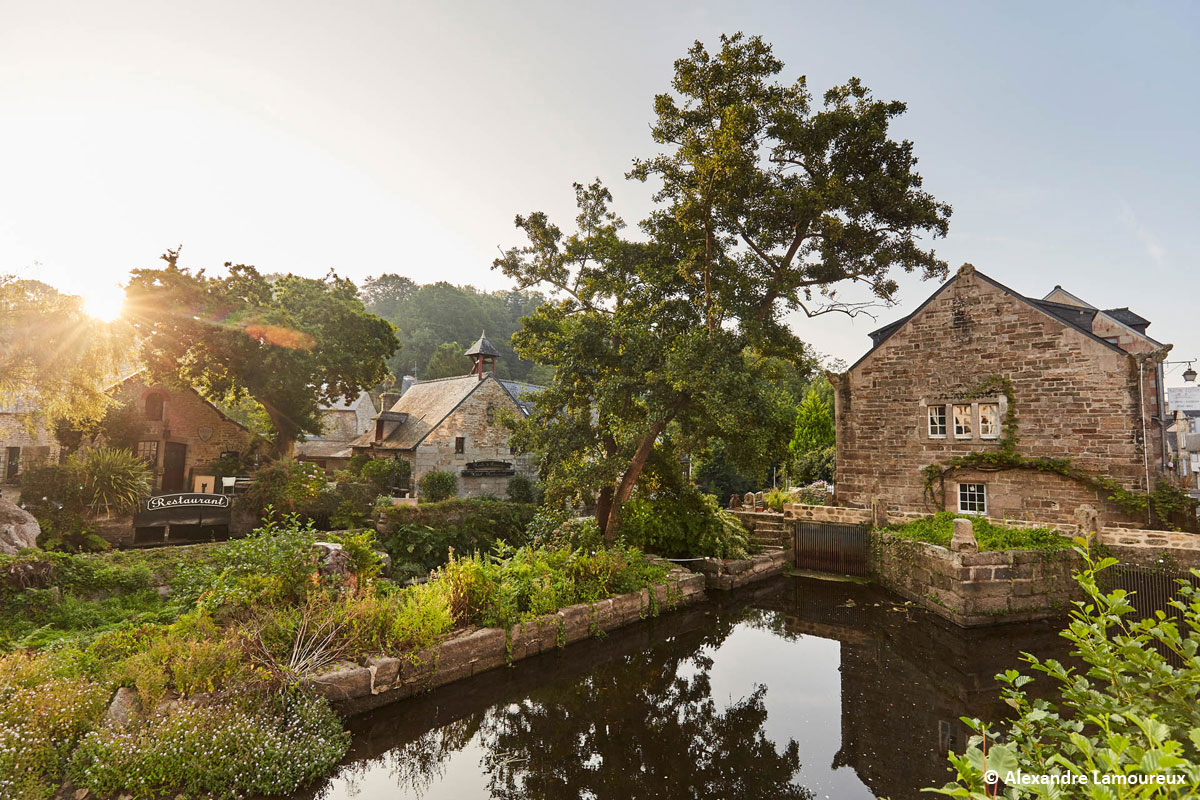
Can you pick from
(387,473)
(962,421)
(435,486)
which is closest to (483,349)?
(435,486)

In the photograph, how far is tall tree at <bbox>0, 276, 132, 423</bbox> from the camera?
11359mm

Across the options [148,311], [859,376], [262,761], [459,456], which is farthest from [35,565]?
[859,376]

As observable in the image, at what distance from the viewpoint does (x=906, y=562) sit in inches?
520

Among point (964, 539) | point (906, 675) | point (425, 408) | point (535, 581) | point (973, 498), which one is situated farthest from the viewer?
point (425, 408)

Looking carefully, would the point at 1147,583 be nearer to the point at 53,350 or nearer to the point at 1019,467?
the point at 1019,467

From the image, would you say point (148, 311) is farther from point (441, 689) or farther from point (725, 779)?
point (725, 779)

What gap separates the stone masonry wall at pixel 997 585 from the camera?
36.0 feet

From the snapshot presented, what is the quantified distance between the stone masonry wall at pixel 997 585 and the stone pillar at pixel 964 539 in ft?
0.44

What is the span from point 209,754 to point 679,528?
35.5ft

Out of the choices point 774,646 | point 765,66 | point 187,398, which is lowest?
point 774,646

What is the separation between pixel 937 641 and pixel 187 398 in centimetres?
2658

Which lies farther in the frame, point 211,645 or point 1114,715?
point 211,645

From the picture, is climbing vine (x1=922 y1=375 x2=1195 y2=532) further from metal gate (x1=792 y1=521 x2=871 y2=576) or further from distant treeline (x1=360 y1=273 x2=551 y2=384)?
distant treeline (x1=360 y1=273 x2=551 y2=384)

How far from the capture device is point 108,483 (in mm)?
14500
